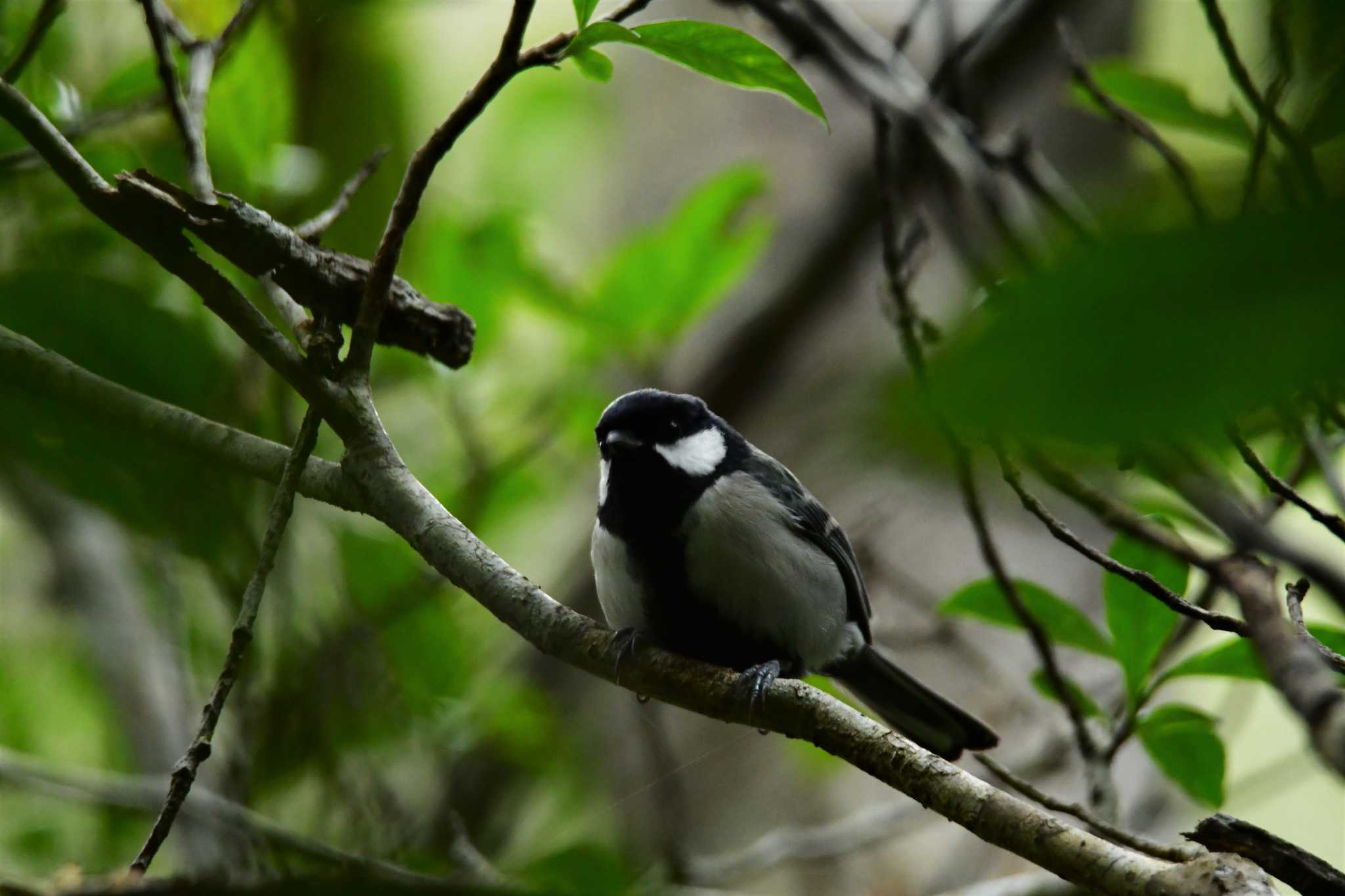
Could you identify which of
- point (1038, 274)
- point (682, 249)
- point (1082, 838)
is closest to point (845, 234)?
point (682, 249)

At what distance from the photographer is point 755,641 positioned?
277cm

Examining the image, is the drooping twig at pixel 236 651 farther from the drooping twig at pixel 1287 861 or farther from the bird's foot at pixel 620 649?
the drooping twig at pixel 1287 861

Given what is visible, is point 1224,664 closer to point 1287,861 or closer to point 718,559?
point 1287,861

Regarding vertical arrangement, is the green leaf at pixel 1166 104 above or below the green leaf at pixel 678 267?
above

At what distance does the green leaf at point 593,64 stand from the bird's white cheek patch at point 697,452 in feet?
4.56

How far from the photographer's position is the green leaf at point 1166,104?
214 centimetres

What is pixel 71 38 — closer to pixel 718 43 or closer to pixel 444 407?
pixel 444 407

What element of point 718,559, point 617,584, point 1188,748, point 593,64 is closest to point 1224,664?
point 1188,748

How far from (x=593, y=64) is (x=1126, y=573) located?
1.03 metres

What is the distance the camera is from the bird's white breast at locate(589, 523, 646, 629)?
8.85 ft

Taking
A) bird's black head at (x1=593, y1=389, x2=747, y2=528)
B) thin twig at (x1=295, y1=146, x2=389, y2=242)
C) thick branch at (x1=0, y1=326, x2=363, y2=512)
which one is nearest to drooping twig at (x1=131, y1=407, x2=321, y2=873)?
→ thick branch at (x1=0, y1=326, x2=363, y2=512)

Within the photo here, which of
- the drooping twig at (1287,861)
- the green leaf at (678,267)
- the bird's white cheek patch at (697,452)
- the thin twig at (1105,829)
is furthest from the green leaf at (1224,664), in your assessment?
the green leaf at (678,267)

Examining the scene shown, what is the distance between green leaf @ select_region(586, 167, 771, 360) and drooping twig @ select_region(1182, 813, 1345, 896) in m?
2.18

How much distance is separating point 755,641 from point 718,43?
1.65m
